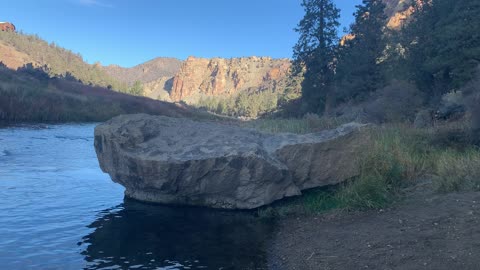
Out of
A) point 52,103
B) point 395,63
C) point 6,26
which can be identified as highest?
point 6,26

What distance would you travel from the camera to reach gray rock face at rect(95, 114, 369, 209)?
9.55 meters

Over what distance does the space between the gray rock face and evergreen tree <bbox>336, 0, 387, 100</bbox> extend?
28.4 metres

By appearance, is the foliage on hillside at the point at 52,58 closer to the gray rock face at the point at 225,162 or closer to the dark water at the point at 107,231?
the dark water at the point at 107,231

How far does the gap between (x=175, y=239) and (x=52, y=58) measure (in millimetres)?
141391

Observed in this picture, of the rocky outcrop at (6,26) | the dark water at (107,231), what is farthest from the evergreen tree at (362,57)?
the rocky outcrop at (6,26)

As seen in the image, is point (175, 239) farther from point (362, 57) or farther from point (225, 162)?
point (362, 57)

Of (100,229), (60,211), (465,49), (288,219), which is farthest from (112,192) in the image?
(465,49)

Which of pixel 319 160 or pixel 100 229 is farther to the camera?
pixel 319 160

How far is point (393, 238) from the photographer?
644cm

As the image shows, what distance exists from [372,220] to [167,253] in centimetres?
348

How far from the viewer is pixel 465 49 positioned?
21.9 m

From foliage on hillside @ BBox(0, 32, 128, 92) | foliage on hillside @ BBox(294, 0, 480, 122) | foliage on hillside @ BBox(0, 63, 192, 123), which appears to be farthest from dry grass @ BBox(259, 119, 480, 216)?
foliage on hillside @ BBox(0, 32, 128, 92)

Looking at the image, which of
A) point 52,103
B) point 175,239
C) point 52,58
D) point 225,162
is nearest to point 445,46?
point 225,162

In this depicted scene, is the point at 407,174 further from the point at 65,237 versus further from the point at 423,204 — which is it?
the point at 65,237
